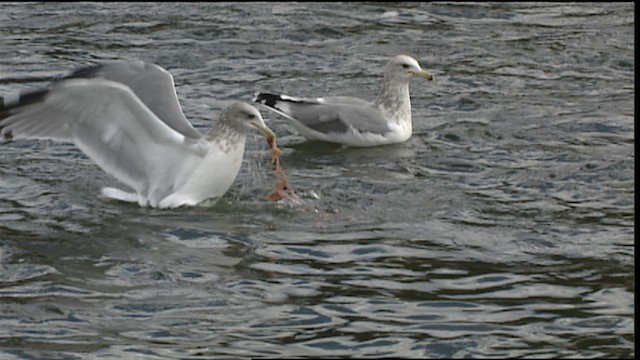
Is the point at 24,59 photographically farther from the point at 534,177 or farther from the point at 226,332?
the point at 226,332

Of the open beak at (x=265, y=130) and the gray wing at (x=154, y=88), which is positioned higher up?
the gray wing at (x=154, y=88)

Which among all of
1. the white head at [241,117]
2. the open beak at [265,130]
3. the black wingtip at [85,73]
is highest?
the black wingtip at [85,73]

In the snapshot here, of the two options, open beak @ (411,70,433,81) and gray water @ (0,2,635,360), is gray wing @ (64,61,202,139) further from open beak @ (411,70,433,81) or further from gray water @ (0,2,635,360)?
open beak @ (411,70,433,81)

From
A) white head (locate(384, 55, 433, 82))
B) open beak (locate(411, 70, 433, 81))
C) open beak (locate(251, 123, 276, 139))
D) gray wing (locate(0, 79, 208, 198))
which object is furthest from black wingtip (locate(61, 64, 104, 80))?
open beak (locate(411, 70, 433, 81))

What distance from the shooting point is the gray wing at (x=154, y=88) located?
10414mm

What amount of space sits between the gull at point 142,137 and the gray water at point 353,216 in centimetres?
20

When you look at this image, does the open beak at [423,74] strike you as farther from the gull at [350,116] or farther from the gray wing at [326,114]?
the gray wing at [326,114]

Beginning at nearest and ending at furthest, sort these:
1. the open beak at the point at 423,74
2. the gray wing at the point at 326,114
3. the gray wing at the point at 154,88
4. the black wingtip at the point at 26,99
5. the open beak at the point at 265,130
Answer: the black wingtip at the point at 26,99, the open beak at the point at 265,130, the gray wing at the point at 154,88, the gray wing at the point at 326,114, the open beak at the point at 423,74

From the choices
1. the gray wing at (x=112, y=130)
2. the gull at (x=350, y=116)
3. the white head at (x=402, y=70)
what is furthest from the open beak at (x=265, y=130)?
the white head at (x=402, y=70)

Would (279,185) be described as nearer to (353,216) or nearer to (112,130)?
(353,216)

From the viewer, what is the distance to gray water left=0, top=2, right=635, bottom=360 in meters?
7.72

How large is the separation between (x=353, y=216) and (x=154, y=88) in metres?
1.71

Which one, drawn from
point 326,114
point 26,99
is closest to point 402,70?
point 326,114

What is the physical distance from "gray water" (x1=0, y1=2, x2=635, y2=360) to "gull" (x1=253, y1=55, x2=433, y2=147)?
13cm
